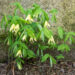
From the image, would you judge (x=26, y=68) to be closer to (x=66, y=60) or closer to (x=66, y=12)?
(x=66, y=60)

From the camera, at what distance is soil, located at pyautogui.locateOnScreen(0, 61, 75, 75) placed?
2186 mm

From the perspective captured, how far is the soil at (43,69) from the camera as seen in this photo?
2.19 meters

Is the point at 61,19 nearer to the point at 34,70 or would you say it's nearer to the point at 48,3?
the point at 48,3

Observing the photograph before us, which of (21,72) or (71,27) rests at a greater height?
(71,27)

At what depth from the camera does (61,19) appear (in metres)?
2.46

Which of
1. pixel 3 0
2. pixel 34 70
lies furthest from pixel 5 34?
pixel 34 70

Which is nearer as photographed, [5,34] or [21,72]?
[21,72]

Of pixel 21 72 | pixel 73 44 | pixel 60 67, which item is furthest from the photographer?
pixel 73 44

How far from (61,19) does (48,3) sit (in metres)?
0.31

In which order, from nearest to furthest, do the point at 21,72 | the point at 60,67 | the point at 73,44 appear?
1. the point at 21,72
2. the point at 60,67
3. the point at 73,44

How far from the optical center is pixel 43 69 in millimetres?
2250

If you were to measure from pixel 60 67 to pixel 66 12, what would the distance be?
83 centimetres

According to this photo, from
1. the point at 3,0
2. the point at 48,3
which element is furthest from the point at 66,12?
the point at 3,0

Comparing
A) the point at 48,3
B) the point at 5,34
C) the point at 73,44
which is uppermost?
the point at 48,3
